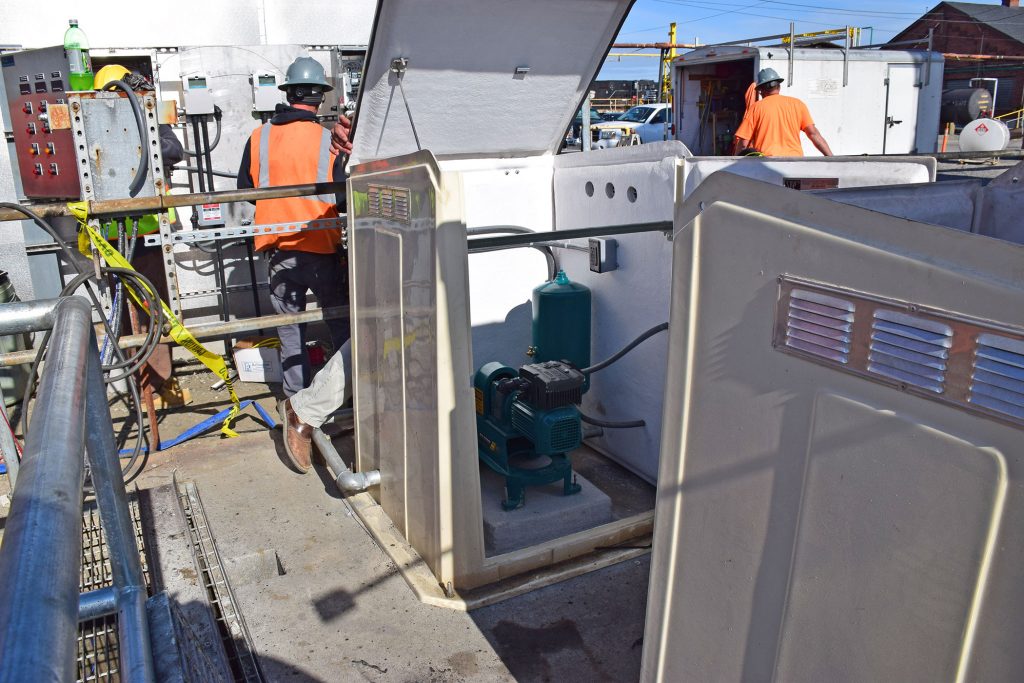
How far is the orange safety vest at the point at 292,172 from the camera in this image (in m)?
4.54

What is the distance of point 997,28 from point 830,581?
43.9 meters

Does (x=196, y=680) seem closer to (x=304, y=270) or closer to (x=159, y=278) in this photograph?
(x=304, y=270)

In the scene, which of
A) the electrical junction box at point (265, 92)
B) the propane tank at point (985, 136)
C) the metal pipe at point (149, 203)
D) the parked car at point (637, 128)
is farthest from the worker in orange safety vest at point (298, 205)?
the parked car at point (637, 128)

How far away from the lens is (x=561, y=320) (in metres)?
4.00

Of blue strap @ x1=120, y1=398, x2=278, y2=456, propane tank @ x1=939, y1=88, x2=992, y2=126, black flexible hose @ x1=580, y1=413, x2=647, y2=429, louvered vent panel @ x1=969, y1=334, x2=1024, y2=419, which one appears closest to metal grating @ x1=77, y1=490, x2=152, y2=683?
blue strap @ x1=120, y1=398, x2=278, y2=456

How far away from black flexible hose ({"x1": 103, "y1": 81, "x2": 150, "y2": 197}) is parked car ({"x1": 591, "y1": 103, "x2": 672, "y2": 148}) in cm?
1333

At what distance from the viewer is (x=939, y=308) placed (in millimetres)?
1165

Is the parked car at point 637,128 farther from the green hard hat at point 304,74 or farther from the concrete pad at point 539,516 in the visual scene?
the concrete pad at point 539,516

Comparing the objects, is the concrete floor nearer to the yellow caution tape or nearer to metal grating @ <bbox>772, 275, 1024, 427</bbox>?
the yellow caution tape

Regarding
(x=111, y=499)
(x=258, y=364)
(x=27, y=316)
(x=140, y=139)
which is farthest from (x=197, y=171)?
(x=111, y=499)

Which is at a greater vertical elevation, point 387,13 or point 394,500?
point 387,13

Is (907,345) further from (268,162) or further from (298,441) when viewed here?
(268,162)

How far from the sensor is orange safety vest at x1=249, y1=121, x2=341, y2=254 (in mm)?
4543

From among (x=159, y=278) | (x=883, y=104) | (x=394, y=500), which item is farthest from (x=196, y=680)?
(x=883, y=104)
